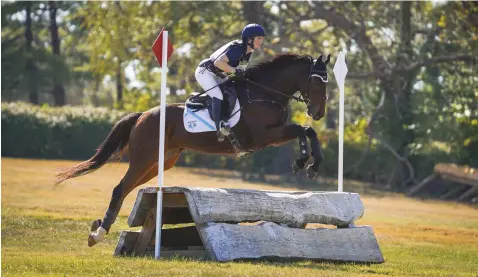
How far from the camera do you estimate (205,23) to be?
3441 cm

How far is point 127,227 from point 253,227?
574 cm

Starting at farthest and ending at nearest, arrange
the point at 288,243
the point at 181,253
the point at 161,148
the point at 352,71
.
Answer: the point at 352,71 → the point at 181,253 → the point at 288,243 → the point at 161,148

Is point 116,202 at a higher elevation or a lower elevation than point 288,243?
higher

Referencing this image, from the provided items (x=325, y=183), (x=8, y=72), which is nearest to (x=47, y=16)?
(x=8, y=72)

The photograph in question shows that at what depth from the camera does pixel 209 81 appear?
10.8 m

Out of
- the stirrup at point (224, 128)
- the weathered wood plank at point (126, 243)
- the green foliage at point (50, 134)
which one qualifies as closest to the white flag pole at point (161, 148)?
the weathered wood plank at point (126, 243)

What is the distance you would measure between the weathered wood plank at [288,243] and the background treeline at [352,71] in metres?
16.8

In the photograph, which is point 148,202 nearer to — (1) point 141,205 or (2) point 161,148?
(1) point 141,205

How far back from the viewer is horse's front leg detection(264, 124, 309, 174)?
10281mm

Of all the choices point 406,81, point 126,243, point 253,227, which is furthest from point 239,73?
point 406,81

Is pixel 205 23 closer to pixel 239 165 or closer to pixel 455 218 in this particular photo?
pixel 239 165

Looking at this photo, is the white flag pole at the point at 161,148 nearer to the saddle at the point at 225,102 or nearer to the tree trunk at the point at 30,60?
the saddle at the point at 225,102

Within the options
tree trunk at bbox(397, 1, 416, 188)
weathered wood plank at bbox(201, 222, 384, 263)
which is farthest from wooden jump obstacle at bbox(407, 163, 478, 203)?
weathered wood plank at bbox(201, 222, 384, 263)

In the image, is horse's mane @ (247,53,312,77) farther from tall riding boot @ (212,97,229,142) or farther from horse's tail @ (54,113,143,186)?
horse's tail @ (54,113,143,186)
